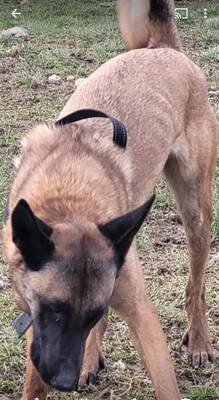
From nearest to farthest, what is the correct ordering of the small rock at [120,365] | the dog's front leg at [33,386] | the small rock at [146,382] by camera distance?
1. the dog's front leg at [33,386]
2. the small rock at [146,382]
3. the small rock at [120,365]

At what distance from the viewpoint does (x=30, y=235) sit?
2967 millimetres

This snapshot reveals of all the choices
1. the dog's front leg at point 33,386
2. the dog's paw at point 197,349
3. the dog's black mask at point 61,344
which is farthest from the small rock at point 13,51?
the dog's black mask at point 61,344

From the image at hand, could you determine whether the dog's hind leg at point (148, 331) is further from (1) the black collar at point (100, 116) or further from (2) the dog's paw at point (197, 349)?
(2) the dog's paw at point (197, 349)

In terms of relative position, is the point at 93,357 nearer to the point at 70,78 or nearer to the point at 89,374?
the point at 89,374

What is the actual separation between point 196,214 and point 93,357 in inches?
37.4

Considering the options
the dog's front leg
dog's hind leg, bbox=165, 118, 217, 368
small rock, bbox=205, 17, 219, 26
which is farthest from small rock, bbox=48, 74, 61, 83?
the dog's front leg

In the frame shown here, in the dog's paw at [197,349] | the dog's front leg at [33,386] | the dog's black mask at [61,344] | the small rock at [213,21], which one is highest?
the dog's black mask at [61,344]

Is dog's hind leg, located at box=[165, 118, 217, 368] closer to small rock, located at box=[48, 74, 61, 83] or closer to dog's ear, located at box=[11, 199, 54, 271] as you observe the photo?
dog's ear, located at box=[11, 199, 54, 271]

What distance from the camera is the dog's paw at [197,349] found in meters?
4.39

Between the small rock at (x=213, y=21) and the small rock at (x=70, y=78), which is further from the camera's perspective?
the small rock at (x=213, y=21)

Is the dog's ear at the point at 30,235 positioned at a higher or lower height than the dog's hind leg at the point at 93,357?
higher

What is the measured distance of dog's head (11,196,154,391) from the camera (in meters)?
2.93

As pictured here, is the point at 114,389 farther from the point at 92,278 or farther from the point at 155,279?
the point at 92,278

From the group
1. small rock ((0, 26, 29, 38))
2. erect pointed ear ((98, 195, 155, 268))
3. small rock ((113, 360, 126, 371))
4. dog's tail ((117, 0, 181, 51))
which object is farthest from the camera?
small rock ((0, 26, 29, 38))
